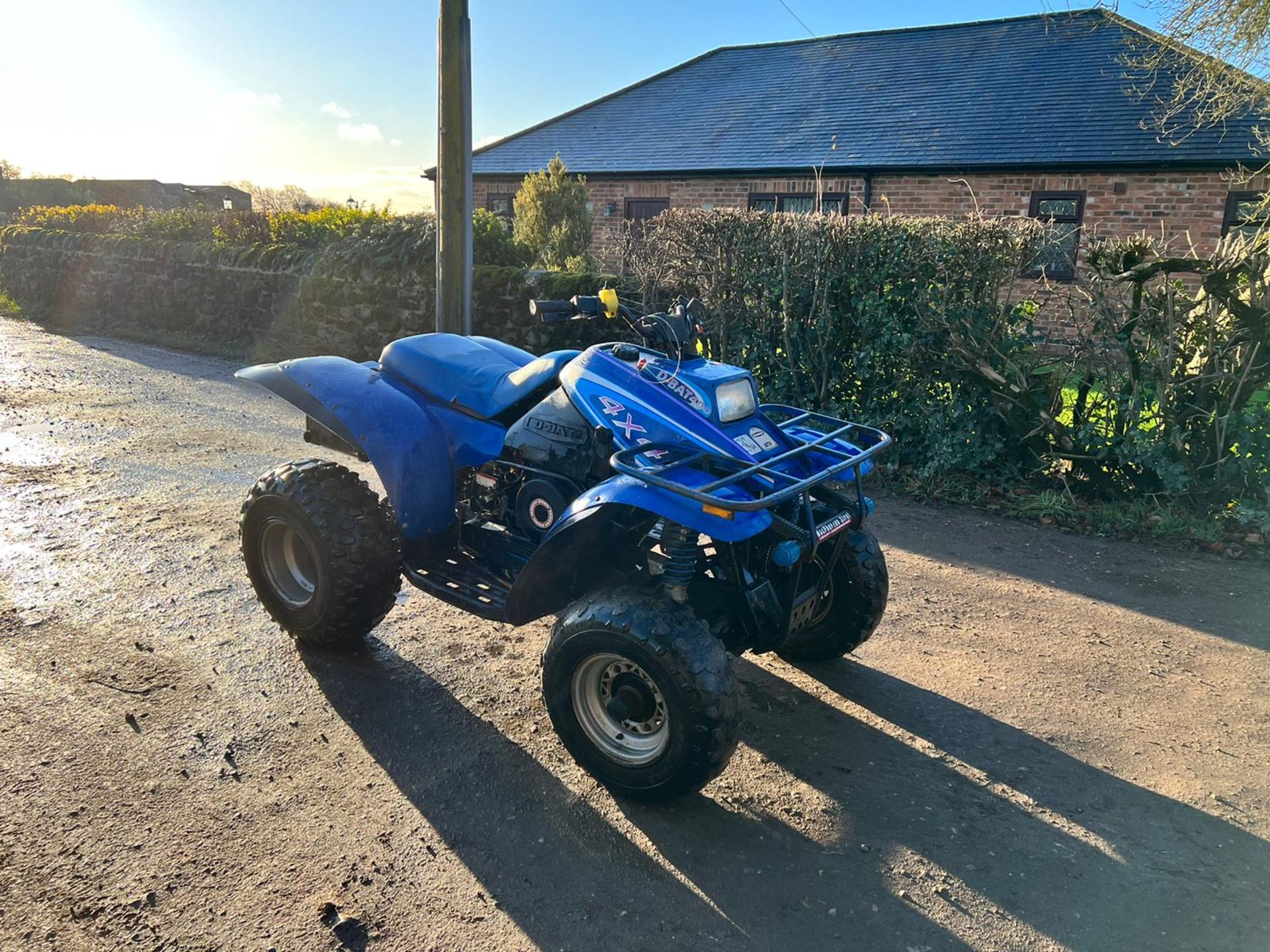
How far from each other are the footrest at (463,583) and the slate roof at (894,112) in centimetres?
1241

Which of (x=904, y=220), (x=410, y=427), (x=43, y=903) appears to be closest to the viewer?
(x=43, y=903)

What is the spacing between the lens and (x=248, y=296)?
13.1 m

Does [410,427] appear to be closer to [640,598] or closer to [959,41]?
[640,598]

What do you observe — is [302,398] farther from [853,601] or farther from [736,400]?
[853,601]

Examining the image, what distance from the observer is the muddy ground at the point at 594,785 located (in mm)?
2551

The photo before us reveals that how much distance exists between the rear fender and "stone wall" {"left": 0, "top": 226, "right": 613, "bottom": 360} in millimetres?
5289

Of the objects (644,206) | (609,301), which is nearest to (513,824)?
(609,301)

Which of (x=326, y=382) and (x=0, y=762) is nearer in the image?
(x=0, y=762)

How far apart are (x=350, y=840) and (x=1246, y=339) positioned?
241 inches

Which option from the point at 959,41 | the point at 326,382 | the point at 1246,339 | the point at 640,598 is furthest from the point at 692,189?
the point at 640,598

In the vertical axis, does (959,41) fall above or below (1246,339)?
above

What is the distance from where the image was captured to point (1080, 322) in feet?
20.7

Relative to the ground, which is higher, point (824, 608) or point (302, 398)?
point (302, 398)

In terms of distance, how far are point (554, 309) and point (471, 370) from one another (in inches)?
29.0
